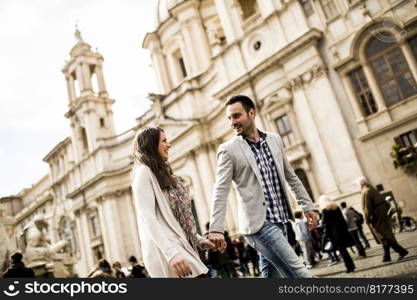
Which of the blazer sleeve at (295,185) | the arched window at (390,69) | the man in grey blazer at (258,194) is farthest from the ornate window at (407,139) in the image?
the man in grey blazer at (258,194)

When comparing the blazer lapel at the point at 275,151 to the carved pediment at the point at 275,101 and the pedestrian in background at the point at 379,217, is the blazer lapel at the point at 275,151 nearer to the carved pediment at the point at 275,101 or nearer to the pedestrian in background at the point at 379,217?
the pedestrian in background at the point at 379,217

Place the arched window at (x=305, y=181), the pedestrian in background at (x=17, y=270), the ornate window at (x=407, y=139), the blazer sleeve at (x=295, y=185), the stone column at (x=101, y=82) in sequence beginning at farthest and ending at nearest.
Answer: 1. the stone column at (x=101, y=82)
2. the arched window at (x=305, y=181)
3. the ornate window at (x=407, y=139)
4. the pedestrian in background at (x=17, y=270)
5. the blazer sleeve at (x=295, y=185)

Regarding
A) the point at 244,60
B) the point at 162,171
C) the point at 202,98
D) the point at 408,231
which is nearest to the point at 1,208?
the point at 162,171

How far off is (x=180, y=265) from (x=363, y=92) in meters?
16.4

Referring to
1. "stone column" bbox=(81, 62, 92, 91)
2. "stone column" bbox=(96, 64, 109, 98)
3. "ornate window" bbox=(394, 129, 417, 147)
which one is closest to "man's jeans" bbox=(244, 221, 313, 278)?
"ornate window" bbox=(394, 129, 417, 147)

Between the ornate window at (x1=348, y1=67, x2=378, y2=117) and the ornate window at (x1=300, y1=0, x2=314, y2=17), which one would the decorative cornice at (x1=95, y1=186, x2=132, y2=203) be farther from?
the ornate window at (x1=348, y1=67, x2=378, y2=117)

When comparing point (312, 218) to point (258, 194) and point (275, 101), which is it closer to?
point (258, 194)

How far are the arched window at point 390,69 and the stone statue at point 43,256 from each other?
1473 centimetres

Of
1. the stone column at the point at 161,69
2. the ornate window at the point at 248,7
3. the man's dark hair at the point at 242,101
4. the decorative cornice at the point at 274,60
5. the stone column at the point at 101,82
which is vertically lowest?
the man's dark hair at the point at 242,101

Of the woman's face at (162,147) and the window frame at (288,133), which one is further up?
the window frame at (288,133)

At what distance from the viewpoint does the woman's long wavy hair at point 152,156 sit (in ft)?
9.56

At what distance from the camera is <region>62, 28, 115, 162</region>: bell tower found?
34875mm

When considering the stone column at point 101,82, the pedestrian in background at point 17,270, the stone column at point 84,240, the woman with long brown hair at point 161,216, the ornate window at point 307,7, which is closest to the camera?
the woman with long brown hair at point 161,216

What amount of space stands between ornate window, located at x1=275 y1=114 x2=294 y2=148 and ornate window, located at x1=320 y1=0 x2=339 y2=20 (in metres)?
5.28
